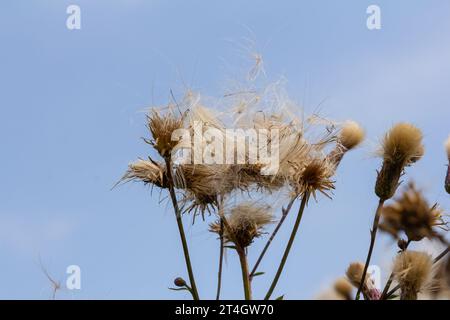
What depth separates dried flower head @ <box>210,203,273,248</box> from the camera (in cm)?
318

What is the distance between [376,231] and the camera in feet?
10.3

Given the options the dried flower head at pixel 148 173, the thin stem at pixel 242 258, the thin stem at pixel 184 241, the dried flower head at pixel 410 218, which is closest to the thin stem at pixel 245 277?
the thin stem at pixel 242 258

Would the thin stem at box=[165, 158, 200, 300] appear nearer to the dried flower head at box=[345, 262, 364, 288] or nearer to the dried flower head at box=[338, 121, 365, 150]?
the dried flower head at box=[338, 121, 365, 150]

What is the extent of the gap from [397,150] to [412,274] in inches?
20.5

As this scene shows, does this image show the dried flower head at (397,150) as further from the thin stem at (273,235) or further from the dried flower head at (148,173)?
the dried flower head at (148,173)

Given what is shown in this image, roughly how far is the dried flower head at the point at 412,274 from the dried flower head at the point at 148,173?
0.82 metres

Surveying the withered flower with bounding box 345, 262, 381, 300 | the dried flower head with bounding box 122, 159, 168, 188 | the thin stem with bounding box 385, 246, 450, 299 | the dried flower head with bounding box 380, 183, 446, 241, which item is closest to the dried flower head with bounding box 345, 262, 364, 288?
the withered flower with bounding box 345, 262, 381, 300

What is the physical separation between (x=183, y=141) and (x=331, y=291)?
2.90 ft

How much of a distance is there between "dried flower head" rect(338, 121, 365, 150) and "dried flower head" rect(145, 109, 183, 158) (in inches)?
25.3

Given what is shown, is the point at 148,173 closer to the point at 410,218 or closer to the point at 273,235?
the point at 273,235

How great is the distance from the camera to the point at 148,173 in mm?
3234
